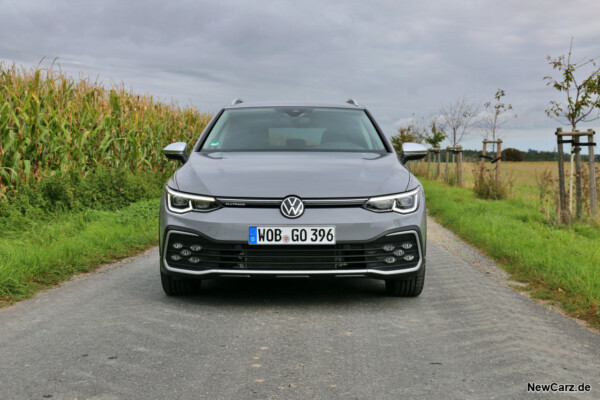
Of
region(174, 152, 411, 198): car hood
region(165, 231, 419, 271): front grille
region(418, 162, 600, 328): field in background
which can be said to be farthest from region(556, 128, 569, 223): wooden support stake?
region(165, 231, 419, 271): front grille

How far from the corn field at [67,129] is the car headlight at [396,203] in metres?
6.86

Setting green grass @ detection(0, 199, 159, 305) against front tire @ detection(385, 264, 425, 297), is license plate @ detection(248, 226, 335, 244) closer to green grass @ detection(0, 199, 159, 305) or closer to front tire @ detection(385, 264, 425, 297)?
front tire @ detection(385, 264, 425, 297)

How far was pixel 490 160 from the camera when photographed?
18781mm

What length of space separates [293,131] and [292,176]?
1.35 metres

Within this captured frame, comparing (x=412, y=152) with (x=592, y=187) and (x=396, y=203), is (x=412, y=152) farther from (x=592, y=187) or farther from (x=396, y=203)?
(x=592, y=187)

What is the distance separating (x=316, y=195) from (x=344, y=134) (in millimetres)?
1599

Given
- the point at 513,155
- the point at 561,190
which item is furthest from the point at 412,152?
the point at 513,155

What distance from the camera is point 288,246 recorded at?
488cm

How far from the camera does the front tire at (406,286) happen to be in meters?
5.44

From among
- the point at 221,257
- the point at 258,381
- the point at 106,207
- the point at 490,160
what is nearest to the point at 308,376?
the point at 258,381

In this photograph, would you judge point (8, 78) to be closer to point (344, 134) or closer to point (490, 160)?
point (344, 134)

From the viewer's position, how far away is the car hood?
500cm

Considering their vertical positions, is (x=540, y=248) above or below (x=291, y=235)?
below

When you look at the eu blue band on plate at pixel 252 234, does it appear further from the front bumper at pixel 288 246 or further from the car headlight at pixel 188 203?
the car headlight at pixel 188 203
